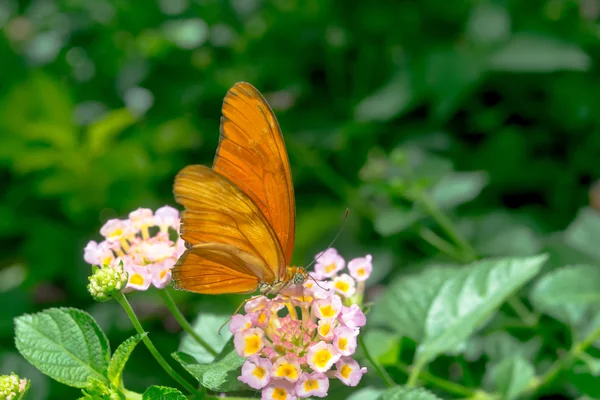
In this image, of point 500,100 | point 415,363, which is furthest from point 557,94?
point 415,363

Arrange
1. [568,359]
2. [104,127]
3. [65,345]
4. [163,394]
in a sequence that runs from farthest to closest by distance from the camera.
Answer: [104,127], [568,359], [65,345], [163,394]

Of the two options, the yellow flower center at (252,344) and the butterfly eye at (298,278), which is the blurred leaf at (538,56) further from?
the yellow flower center at (252,344)

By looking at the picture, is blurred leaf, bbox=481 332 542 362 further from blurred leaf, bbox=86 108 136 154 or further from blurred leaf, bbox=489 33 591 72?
blurred leaf, bbox=86 108 136 154

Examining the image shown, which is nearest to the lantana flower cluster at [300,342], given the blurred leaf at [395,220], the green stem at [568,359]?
the green stem at [568,359]

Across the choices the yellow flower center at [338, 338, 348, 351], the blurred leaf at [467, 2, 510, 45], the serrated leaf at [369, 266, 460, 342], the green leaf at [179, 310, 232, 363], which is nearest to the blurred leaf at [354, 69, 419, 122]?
the blurred leaf at [467, 2, 510, 45]

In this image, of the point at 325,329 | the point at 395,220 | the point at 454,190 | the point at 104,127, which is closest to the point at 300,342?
the point at 325,329

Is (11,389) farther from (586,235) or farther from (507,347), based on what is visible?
(586,235)
